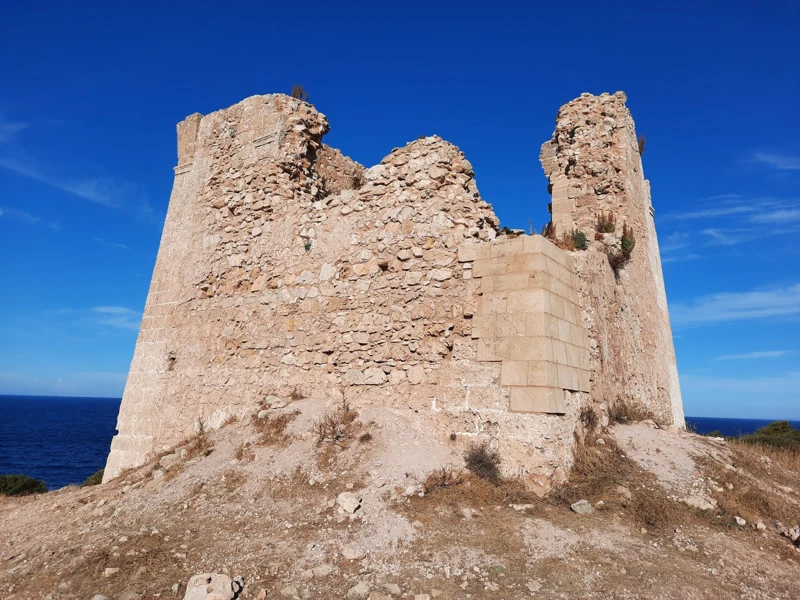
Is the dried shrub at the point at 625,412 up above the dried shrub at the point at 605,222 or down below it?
below

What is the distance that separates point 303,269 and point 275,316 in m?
0.88

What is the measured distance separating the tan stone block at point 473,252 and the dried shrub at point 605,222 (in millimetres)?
3975

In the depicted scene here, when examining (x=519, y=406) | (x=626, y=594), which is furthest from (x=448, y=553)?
(x=519, y=406)

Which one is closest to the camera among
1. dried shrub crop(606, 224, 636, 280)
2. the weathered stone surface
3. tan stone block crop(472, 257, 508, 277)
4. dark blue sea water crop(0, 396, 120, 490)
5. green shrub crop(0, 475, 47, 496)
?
the weathered stone surface

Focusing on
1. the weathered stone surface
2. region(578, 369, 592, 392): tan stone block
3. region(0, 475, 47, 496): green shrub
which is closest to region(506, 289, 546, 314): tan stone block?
region(578, 369, 592, 392): tan stone block

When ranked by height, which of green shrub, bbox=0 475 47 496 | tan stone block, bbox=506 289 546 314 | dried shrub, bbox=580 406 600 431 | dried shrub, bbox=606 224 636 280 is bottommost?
green shrub, bbox=0 475 47 496

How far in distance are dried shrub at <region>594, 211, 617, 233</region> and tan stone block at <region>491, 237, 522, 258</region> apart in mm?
3911

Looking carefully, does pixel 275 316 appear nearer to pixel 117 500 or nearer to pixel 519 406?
pixel 117 500

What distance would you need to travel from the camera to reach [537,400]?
5.72m

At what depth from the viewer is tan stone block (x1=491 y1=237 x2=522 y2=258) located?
627 centimetres

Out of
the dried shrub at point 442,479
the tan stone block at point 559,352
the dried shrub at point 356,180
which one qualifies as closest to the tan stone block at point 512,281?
the tan stone block at point 559,352

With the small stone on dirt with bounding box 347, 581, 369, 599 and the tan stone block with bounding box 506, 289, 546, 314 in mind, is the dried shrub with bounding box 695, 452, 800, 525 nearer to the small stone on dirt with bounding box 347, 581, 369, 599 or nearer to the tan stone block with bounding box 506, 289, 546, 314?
the tan stone block with bounding box 506, 289, 546, 314

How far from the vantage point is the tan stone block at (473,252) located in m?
6.53

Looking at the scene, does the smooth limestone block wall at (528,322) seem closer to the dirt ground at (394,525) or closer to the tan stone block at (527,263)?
the tan stone block at (527,263)
